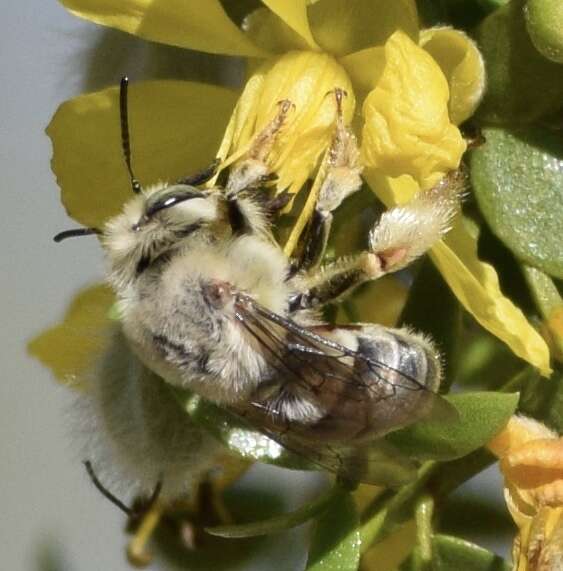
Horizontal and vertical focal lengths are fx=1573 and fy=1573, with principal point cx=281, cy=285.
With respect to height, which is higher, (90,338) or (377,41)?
(377,41)

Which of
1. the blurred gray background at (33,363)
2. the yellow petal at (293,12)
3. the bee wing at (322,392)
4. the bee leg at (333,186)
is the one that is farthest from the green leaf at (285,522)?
the blurred gray background at (33,363)

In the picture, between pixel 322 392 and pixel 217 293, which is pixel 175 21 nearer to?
pixel 217 293

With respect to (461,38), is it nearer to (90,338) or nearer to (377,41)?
(377,41)

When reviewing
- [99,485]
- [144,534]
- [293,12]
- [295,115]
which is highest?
[293,12]

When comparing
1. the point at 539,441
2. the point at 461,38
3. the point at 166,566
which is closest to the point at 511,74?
the point at 461,38

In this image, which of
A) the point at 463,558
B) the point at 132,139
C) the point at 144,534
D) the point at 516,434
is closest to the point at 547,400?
the point at 516,434

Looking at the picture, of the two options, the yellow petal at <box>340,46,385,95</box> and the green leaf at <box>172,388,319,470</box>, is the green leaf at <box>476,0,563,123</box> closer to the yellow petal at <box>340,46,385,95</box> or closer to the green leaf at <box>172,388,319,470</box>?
the yellow petal at <box>340,46,385,95</box>
